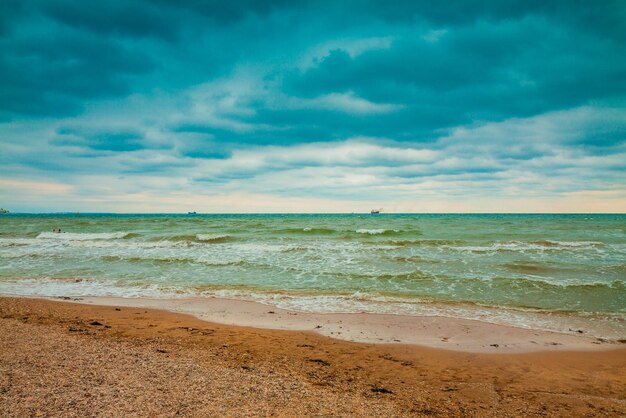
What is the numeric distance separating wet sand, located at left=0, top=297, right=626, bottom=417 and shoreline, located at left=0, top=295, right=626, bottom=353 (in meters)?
0.07

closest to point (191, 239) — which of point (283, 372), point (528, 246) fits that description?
point (528, 246)

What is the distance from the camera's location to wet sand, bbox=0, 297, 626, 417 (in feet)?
14.8

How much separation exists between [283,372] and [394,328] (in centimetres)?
393

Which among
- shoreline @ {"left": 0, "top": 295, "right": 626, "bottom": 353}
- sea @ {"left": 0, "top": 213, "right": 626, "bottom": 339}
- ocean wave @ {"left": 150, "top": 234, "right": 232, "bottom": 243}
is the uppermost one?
ocean wave @ {"left": 150, "top": 234, "right": 232, "bottom": 243}

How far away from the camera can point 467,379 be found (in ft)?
19.3

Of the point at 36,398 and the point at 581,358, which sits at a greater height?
the point at 36,398

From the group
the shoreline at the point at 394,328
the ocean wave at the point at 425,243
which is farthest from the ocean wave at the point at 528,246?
the shoreline at the point at 394,328

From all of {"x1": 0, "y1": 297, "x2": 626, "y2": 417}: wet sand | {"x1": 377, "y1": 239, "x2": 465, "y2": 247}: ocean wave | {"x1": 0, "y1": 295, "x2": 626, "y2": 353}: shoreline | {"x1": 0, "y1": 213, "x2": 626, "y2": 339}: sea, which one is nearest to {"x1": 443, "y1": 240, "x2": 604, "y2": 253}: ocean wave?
{"x1": 0, "y1": 213, "x2": 626, "y2": 339}: sea

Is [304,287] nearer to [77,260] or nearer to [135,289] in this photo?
[135,289]

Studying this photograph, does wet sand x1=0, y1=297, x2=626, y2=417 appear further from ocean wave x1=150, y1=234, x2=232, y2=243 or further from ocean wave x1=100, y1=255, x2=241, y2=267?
ocean wave x1=150, y1=234, x2=232, y2=243

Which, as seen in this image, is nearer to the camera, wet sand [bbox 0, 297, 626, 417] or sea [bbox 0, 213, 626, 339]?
wet sand [bbox 0, 297, 626, 417]

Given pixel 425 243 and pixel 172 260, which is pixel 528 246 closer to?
pixel 425 243

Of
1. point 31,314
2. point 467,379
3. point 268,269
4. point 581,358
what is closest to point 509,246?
point 268,269

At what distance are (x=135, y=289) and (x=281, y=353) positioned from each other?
28.8 feet
